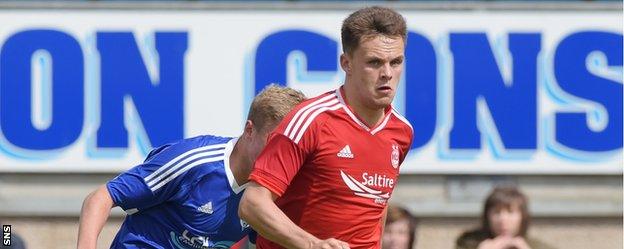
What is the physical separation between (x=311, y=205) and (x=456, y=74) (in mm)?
4907

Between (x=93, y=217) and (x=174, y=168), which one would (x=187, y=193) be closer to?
(x=174, y=168)

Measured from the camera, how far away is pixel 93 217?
5574 mm

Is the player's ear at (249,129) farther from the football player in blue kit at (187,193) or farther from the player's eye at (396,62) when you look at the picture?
the player's eye at (396,62)

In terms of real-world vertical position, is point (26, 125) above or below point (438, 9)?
below

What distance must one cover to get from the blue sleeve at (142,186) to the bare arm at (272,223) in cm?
87

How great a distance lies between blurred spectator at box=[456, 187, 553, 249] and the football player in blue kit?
222cm

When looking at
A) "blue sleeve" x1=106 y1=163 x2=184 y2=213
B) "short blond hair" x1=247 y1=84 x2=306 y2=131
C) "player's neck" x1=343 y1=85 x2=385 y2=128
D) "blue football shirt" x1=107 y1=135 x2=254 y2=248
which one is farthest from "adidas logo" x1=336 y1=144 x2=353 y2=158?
"blue sleeve" x1=106 y1=163 x2=184 y2=213

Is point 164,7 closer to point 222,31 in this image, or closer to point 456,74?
point 222,31

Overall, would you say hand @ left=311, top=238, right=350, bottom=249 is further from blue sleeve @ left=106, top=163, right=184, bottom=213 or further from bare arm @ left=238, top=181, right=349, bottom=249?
blue sleeve @ left=106, top=163, right=184, bottom=213

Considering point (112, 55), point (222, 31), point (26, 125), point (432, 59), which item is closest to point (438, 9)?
point (432, 59)

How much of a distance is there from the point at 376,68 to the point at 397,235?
9.90ft

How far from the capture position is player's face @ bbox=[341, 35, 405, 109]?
4895 mm

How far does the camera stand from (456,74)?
9805 millimetres

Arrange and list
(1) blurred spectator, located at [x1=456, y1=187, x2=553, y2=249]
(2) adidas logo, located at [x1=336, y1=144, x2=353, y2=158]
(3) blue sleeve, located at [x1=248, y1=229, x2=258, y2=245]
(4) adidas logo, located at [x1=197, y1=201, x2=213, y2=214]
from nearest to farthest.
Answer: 1. (2) adidas logo, located at [x1=336, y1=144, x2=353, y2=158]
2. (3) blue sleeve, located at [x1=248, y1=229, x2=258, y2=245]
3. (4) adidas logo, located at [x1=197, y1=201, x2=213, y2=214]
4. (1) blurred spectator, located at [x1=456, y1=187, x2=553, y2=249]
